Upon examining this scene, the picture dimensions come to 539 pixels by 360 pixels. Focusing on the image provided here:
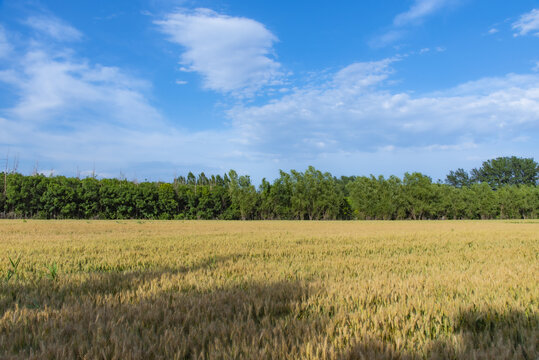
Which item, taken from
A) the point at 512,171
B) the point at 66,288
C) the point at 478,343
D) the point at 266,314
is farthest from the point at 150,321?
the point at 512,171

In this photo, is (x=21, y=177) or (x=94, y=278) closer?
(x=94, y=278)

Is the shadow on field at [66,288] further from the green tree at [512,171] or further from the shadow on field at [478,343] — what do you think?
the green tree at [512,171]

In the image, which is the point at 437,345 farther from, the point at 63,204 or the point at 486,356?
the point at 63,204

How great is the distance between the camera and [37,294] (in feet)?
12.7

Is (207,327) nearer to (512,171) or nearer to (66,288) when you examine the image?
(66,288)

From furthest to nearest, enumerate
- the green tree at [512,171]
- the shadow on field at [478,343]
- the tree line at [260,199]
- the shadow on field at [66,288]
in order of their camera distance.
Result: 1. the green tree at [512,171]
2. the tree line at [260,199]
3. the shadow on field at [66,288]
4. the shadow on field at [478,343]

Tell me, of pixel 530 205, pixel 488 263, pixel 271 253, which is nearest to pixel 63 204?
pixel 271 253

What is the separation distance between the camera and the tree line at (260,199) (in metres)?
51.9

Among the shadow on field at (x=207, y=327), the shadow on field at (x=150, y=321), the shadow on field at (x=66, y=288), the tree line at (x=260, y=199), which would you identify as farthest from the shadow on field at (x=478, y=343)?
the tree line at (x=260, y=199)

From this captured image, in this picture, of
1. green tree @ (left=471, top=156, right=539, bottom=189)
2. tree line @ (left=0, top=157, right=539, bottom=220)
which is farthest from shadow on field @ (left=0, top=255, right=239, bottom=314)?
green tree @ (left=471, top=156, right=539, bottom=189)

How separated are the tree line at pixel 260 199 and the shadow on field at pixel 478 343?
59099 millimetres

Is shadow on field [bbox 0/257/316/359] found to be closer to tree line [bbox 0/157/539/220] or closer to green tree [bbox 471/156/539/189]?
tree line [bbox 0/157/539/220]

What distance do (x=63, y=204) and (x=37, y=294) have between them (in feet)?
189

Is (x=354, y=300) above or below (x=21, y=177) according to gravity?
below
